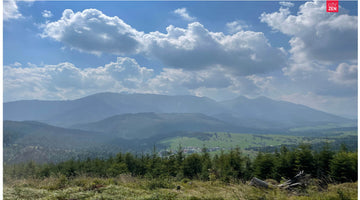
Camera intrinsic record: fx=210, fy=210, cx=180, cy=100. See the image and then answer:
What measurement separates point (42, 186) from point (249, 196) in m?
10.1

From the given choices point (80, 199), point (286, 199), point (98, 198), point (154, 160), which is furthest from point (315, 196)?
point (154, 160)

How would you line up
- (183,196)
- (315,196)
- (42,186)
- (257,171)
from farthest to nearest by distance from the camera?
(257,171) < (42,186) < (183,196) < (315,196)

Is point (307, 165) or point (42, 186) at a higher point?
point (42, 186)

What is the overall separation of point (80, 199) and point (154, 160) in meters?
30.9

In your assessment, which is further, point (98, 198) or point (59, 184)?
point (59, 184)

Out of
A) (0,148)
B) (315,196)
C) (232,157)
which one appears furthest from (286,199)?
(232,157)

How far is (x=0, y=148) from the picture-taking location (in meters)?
6.80

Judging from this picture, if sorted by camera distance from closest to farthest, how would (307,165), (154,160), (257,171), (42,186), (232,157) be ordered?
(42,186), (307,165), (257,171), (232,157), (154,160)

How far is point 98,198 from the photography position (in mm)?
8531

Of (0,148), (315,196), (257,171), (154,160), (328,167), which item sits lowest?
(154,160)

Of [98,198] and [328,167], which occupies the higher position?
[98,198]

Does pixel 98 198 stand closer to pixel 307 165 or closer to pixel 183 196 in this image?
pixel 183 196

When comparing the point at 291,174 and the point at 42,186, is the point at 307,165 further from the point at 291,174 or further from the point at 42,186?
the point at 42,186

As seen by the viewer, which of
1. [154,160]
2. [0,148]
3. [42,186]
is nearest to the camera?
[0,148]
